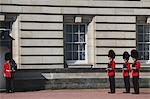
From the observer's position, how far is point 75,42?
25156mm

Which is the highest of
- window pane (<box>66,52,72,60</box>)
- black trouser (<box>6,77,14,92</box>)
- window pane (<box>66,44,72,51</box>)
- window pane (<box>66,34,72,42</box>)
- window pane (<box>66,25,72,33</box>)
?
window pane (<box>66,25,72,33</box>)

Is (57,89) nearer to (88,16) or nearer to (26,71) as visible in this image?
(26,71)

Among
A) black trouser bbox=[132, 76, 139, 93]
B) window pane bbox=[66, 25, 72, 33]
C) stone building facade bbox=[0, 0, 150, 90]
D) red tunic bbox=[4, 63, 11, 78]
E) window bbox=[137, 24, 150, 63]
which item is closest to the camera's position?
black trouser bbox=[132, 76, 139, 93]

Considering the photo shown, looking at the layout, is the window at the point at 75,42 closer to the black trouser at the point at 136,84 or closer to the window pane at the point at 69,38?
the window pane at the point at 69,38

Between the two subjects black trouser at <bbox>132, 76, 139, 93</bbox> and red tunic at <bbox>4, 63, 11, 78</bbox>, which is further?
red tunic at <bbox>4, 63, 11, 78</bbox>

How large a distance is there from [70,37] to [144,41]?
3.42 metres

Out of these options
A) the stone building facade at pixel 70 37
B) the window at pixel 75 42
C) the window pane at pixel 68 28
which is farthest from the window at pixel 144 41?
the window pane at pixel 68 28

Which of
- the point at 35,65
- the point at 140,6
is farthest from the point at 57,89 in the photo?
the point at 140,6

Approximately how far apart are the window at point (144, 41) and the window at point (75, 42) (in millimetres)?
2555

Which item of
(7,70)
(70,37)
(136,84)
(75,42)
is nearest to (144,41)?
(75,42)

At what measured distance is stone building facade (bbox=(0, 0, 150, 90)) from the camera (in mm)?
23656

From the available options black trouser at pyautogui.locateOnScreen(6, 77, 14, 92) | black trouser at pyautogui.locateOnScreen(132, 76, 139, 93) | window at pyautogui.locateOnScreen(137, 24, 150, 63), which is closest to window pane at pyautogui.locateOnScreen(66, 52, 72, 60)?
window at pyautogui.locateOnScreen(137, 24, 150, 63)

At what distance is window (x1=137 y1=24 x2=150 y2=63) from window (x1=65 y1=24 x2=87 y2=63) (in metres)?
2.56

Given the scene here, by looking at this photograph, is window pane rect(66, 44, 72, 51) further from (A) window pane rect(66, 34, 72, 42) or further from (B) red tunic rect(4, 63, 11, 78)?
(B) red tunic rect(4, 63, 11, 78)
